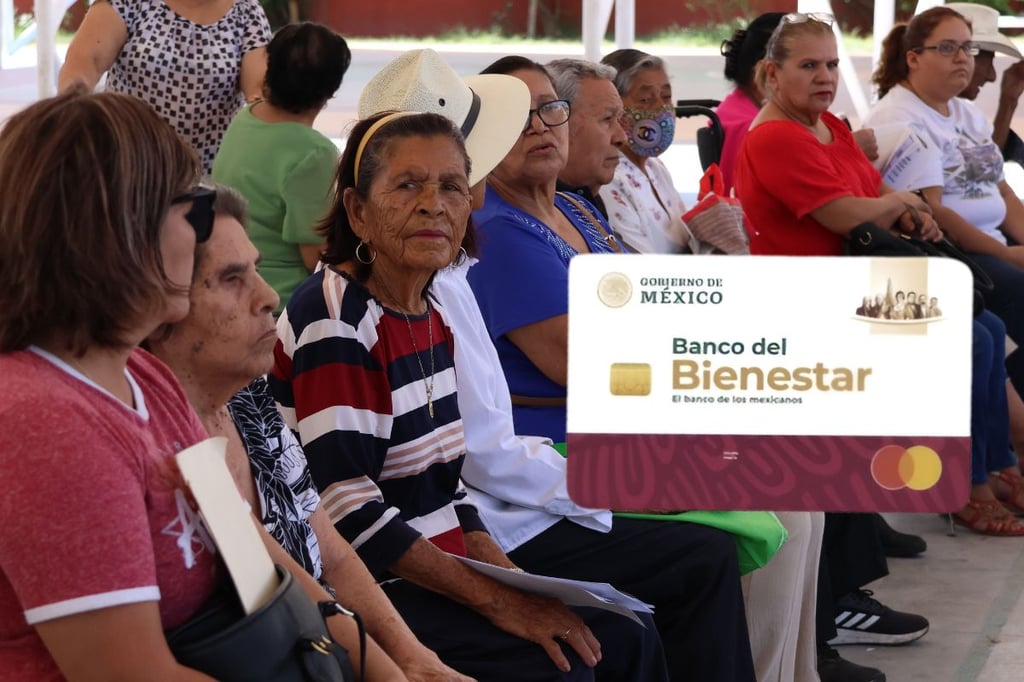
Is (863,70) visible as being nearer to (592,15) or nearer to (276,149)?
(592,15)

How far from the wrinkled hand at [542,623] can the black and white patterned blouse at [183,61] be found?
6.98 feet

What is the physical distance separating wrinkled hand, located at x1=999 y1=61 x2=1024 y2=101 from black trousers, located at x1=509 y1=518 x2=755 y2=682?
3977mm

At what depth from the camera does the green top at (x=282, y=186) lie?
3.51m

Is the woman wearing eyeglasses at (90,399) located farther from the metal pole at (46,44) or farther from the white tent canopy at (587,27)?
the metal pole at (46,44)

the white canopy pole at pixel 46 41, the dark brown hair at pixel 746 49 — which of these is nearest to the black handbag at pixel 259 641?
the dark brown hair at pixel 746 49

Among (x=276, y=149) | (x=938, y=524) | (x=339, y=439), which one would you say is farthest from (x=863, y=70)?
(x=339, y=439)

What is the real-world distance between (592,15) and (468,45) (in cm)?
204

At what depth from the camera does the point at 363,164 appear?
236 cm

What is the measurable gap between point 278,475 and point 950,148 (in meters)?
3.71

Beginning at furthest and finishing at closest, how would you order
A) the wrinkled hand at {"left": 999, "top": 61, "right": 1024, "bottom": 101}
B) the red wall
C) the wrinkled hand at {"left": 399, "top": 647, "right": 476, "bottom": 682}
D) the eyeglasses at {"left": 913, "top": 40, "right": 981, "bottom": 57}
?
the red wall
the wrinkled hand at {"left": 999, "top": 61, "right": 1024, "bottom": 101}
the eyeglasses at {"left": 913, "top": 40, "right": 981, "bottom": 57}
the wrinkled hand at {"left": 399, "top": 647, "right": 476, "bottom": 682}

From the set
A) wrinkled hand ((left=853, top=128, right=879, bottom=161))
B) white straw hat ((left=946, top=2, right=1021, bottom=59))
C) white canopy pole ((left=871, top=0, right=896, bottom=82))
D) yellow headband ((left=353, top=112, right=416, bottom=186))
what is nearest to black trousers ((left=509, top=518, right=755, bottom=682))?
yellow headband ((left=353, top=112, right=416, bottom=186))

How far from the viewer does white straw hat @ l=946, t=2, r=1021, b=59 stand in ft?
18.4

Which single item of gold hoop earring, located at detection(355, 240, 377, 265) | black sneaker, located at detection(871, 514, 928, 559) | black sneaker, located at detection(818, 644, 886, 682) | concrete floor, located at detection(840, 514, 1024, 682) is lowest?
concrete floor, located at detection(840, 514, 1024, 682)

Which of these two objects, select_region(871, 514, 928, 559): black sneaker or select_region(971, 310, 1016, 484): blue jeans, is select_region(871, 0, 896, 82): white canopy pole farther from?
select_region(871, 514, 928, 559): black sneaker
